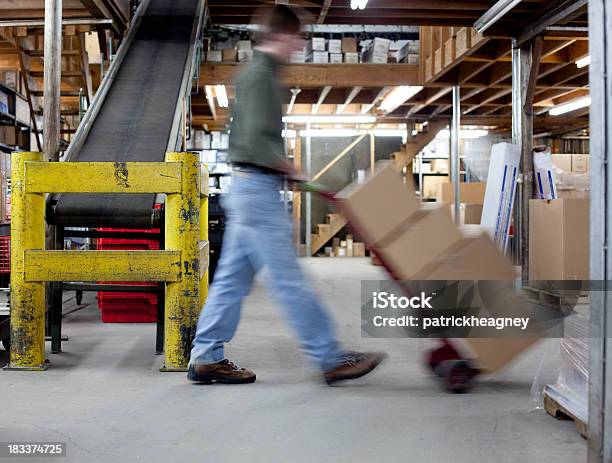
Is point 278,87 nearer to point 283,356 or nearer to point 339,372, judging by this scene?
point 339,372

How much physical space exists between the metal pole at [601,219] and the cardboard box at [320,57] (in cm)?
877

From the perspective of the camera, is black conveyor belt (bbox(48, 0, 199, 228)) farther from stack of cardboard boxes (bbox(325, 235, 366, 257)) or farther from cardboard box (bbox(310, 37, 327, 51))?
stack of cardboard boxes (bbox(325, 235, 366, 257))

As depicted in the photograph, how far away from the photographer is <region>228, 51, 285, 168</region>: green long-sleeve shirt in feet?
10.4

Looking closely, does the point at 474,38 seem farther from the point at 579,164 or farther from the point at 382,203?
the point at 382,203

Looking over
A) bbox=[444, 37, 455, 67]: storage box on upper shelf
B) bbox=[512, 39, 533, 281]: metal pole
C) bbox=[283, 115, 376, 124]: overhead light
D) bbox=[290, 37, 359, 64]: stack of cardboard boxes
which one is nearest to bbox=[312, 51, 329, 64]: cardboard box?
bbox=[290, 37, 359, 64]: stack of cardboard boxes

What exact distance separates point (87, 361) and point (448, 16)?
18.0 ft

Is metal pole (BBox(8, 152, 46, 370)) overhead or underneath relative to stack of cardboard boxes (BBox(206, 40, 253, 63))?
underneath

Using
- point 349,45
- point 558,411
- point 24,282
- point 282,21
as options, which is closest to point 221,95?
point 349,45

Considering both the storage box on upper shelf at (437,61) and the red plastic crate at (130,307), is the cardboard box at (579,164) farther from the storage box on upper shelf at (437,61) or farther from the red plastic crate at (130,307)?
the red plastic crate at (130,307)

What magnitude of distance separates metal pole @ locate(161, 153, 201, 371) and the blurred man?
0.33 metres

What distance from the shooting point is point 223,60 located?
33.7 feet

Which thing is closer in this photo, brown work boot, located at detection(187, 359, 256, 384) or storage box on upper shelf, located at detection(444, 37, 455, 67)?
brown work boot, located at detection(187, 359, 256, 384)

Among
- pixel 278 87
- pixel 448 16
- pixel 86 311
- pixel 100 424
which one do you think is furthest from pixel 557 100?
pixel 100 424

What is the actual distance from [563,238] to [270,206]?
3.77m
